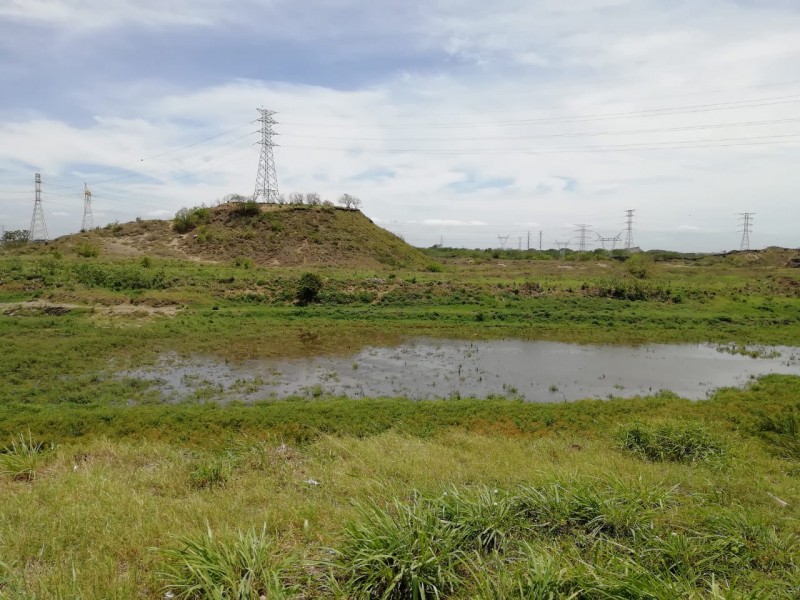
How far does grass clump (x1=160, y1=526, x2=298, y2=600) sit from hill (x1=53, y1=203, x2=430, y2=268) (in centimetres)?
4508

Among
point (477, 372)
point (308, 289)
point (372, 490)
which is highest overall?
point (308, 289)

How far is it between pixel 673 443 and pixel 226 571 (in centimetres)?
858

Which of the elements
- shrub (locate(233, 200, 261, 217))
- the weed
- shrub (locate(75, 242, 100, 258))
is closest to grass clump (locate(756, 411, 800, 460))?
the weed

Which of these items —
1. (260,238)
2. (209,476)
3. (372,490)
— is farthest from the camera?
(260,238)

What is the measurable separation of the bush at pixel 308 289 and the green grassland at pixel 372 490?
34.7 feet

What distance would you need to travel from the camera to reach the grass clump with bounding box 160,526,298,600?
365 centimetres

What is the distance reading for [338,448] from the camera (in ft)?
28.0

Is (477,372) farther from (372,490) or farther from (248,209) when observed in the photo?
(248,209)

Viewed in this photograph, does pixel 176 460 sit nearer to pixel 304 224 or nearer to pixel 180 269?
pixel 180 269

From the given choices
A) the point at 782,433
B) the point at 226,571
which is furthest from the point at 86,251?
the point at 782,433

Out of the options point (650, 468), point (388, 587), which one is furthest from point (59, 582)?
point (650, 468)

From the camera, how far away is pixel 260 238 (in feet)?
173

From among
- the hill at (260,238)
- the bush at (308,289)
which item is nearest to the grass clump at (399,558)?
the bush at (308,289)

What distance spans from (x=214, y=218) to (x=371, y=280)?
1209 inches
